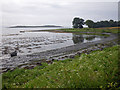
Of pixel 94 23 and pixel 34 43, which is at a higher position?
pixel 94 23

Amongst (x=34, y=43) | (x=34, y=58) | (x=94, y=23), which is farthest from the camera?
(x=94, y=23)

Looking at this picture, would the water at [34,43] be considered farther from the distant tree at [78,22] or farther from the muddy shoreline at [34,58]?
the distant tree at [78,22]

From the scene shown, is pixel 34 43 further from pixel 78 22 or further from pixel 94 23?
pixel 78 22

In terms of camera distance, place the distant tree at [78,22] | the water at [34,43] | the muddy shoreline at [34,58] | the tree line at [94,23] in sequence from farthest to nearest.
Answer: the distant tree at [78,22] → the tree line at [94,23] → the water at [34,43] → the muddy shoreline at [34,58]

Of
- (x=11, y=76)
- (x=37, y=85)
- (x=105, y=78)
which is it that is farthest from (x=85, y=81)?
(x=11, y=76)

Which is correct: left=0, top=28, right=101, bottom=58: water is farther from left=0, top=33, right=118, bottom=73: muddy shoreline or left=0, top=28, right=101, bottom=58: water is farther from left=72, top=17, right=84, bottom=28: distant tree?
left=72, top=17, right=84, bottom=28: distant tree

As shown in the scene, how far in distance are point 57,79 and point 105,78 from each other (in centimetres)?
336

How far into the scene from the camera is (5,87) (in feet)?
29.4

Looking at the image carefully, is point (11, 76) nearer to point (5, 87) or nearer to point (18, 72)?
point (18, 72)

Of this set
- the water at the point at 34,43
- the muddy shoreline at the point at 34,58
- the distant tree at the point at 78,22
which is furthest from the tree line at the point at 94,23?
the muddy shoreline at the point at 34,58

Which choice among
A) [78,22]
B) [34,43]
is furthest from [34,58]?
[78,22]

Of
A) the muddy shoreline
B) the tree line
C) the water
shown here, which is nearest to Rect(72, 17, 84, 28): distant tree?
the tree line

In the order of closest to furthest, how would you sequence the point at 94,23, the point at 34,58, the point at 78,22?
the point at 34,58 → the point at 94,23 → the point at 78,22

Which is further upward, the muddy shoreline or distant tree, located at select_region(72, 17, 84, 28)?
distant tree, located at select_region(72, 17, 84, 28)
